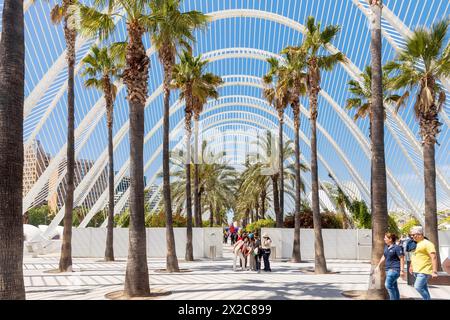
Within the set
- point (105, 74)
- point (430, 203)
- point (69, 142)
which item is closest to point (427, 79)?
point (430, 203)

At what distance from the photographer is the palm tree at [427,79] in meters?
18.7

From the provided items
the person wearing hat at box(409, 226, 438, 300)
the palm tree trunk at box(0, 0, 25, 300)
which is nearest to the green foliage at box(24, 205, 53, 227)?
the palm tree trunk at box(0, 0, 25, 300)

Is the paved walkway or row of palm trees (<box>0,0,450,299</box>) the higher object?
row of palm trees (<box>0,0,450,299</box>)

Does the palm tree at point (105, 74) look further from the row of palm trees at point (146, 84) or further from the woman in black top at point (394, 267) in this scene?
the woman in black top at point (394, 267)

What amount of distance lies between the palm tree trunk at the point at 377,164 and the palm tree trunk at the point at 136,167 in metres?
5.54

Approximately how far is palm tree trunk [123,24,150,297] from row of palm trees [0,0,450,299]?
0.08 feet

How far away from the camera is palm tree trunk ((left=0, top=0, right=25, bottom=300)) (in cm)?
797

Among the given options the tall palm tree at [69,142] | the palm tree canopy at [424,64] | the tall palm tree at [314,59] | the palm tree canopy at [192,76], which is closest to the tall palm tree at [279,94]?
the palm tree canopy at [192,76]

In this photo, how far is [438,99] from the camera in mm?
20797

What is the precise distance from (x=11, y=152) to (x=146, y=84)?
6.24 m

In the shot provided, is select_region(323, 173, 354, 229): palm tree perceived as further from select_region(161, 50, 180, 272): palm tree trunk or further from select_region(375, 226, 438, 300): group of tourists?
select_region(375, 226, 438, 300): group of tourists

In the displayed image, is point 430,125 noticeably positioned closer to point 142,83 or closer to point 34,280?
point 142,83
